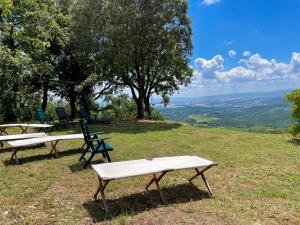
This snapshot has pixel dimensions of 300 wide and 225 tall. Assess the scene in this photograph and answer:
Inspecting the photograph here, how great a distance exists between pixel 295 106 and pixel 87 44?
539 inches

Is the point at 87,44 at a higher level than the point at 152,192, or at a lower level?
higher

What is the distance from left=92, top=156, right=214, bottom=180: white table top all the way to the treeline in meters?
14.0

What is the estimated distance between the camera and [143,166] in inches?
260

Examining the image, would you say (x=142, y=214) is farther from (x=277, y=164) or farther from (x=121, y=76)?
(x=121, y=76)

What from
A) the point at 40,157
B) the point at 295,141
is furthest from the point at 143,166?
the point at 295,141

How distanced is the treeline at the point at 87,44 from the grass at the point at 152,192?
407 inches

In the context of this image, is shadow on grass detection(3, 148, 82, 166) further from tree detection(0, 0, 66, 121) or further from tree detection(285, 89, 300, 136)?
tree detection(285, 89, 300, 136)

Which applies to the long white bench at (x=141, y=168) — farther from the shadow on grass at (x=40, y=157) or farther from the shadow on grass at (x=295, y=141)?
the shadow on grass at (x=295, y=141)

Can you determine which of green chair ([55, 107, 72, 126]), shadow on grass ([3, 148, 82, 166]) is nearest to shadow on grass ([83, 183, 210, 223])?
shadow on grass ([3, 148, 82, 166])

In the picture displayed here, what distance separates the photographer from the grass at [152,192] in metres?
5.66

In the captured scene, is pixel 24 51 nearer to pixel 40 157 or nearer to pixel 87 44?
pixel 87 44

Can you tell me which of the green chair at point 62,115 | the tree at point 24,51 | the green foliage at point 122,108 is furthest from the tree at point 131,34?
the green foliage at point 122,108

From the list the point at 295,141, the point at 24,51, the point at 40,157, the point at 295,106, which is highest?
the point at 24,51

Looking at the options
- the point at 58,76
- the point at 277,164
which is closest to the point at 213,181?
the point at 277,164
